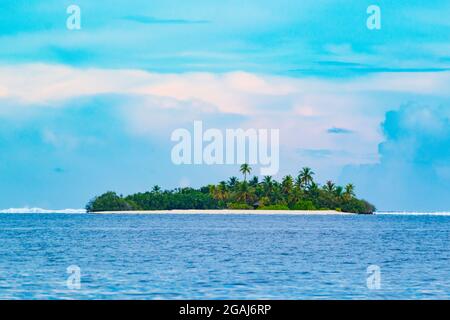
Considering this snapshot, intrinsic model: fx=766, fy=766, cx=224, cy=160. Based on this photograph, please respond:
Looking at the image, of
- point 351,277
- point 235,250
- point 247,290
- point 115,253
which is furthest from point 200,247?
point 247,290

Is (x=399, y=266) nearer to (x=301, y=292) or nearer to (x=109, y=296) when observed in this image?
(x=301, y=292)

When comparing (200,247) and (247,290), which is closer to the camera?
(247,290)

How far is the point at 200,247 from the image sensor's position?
71.0 meters

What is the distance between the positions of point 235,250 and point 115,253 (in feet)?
36.2

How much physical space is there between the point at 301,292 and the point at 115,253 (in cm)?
2895
